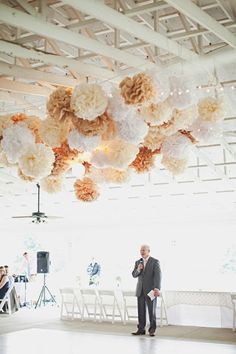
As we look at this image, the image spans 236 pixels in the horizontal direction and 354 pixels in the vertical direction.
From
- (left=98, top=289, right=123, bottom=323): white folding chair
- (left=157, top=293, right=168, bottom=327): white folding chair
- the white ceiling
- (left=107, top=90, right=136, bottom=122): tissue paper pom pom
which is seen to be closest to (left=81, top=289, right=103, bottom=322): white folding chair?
(left=98, top=289, right=123, bottom=323): white folding chair

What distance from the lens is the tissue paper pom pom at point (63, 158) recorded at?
507cm

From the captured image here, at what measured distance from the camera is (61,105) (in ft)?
14.7

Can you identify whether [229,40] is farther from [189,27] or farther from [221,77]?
[221,77]

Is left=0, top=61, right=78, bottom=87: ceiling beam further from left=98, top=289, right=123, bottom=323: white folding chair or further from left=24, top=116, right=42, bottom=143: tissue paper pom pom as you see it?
left=98, top=289, right=123, bottom=323: white folding chair

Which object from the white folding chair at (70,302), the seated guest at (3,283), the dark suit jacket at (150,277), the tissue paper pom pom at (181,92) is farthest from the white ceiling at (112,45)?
the seated guest at (3,283)

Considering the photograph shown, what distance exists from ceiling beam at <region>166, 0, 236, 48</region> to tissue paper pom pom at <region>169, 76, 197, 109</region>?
66 cm

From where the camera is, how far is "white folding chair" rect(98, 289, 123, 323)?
401 inches

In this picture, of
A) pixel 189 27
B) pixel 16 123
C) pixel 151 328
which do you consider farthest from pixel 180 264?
pixel 16 123

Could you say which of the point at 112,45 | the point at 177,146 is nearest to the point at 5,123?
the point at 177,146

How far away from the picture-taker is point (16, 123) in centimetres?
499

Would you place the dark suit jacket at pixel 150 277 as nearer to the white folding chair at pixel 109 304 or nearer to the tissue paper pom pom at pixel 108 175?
the white folding chair at pixel 109 304

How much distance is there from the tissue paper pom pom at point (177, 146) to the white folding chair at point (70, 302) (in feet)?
21.9

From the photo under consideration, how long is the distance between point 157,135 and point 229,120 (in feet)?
19.7

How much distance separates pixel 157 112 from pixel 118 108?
0.36 m
